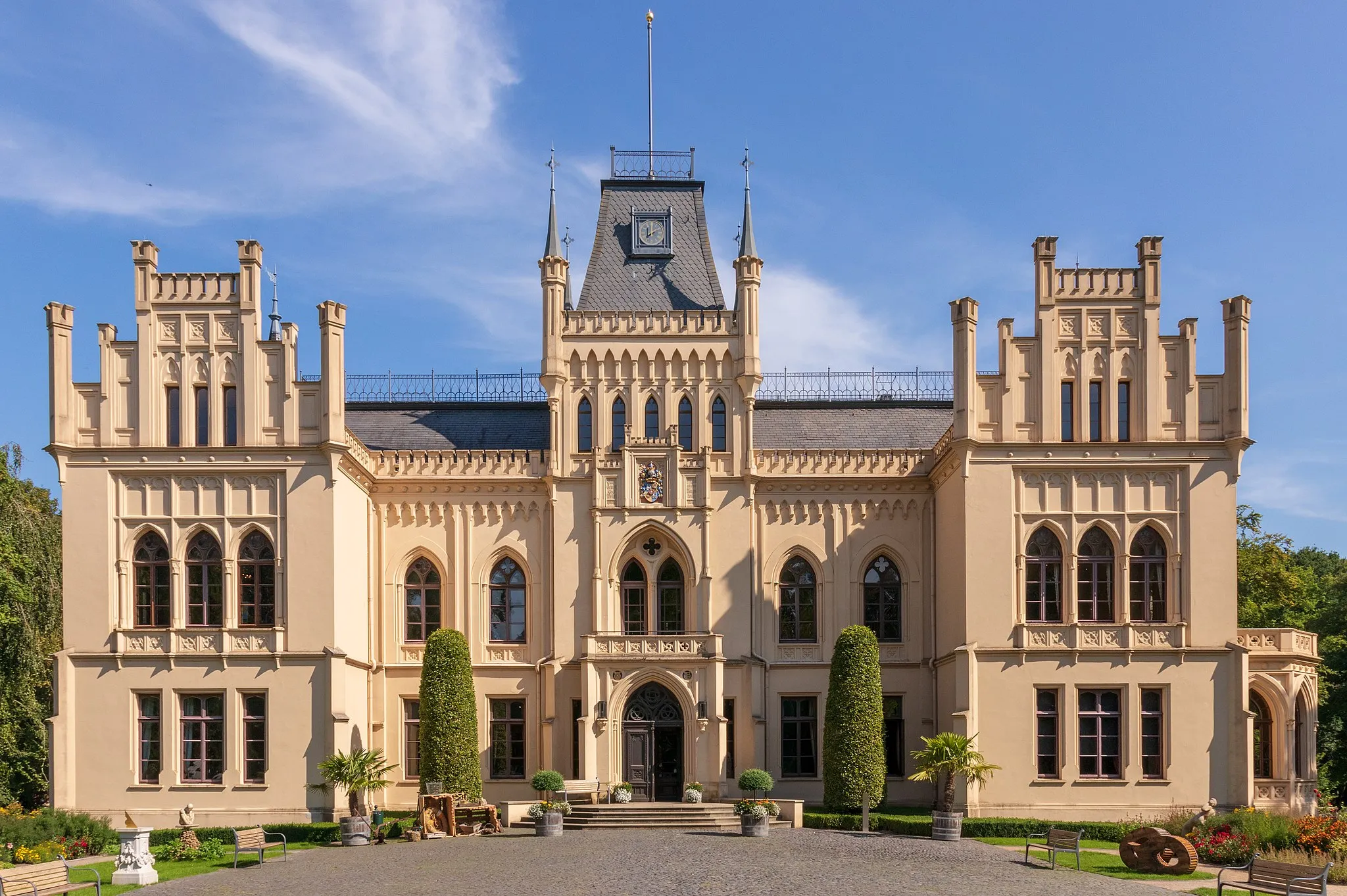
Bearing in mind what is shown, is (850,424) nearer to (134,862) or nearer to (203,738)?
(203,738)

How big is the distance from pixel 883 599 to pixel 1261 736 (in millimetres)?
12088

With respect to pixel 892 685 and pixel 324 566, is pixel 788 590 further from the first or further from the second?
pixel 324 566

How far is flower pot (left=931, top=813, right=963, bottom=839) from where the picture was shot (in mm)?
33812

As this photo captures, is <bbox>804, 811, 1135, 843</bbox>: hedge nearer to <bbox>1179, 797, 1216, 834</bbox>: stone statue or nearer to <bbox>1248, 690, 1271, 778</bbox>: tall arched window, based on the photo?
<bbox>1179, 797, 1216, 834</bbox>: stone statue

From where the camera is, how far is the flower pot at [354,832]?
3366 centimetres

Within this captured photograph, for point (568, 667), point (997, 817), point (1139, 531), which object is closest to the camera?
point (997, 817)

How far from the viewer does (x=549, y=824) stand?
34625 millimetres

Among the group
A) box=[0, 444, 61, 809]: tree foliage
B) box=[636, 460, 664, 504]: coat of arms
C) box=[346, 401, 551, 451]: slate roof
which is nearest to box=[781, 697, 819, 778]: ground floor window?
box=[636, 460, 664, 504]: coat of arms

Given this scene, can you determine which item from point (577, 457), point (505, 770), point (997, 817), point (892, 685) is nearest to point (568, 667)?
point (505, 770)

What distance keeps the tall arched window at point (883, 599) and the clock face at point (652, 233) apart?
12762mm

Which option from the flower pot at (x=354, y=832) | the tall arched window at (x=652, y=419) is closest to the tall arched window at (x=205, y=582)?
the flower pot at (x=354, y=832)

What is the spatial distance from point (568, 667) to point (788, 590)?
7.47m

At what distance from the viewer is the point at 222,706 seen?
38.0 metres

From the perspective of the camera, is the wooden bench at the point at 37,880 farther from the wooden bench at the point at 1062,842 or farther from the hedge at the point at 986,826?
the hedge at the point at 986,826
